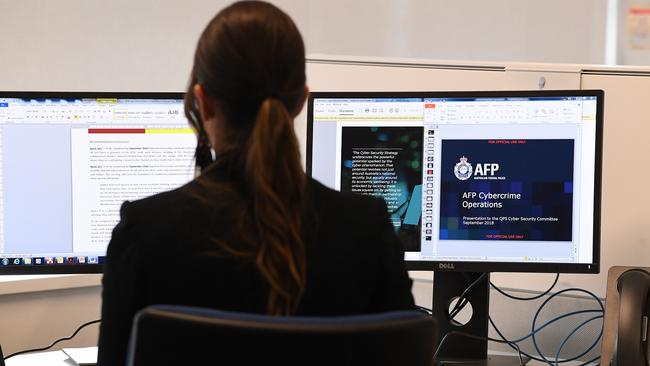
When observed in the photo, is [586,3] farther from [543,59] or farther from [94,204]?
[94,204]

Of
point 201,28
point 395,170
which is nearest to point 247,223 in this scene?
point 395,170

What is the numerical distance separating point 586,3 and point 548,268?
5.43 ft

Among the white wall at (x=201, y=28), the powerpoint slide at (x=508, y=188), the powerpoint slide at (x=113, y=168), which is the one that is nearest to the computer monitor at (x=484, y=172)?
the powerpoint slide at (x=508, y=188)

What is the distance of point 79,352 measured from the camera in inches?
60.7

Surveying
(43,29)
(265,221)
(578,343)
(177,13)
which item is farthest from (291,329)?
(177,13)

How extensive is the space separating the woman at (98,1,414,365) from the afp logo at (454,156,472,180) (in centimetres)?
60

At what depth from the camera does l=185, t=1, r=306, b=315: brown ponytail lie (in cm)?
85

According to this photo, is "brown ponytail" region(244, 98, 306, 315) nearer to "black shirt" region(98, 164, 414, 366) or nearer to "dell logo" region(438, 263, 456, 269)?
"black shirt" region(98, 164, 414, 366)

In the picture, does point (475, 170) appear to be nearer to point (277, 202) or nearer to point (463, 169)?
point (463, 169)

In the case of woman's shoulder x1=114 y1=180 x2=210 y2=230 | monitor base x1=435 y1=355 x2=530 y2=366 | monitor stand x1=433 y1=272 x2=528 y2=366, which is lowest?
monitor base x1=435 y1=355 x2=530 y2=366

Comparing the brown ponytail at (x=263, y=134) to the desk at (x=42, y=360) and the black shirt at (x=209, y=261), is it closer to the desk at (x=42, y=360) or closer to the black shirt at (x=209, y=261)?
the black shirt at (x=209, y=261)

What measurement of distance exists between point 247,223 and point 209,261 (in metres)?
0.05

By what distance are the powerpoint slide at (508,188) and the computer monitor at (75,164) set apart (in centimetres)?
48

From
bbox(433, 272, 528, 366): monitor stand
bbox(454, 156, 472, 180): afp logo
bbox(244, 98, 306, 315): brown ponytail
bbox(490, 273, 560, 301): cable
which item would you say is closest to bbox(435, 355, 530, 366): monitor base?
bbox(433, 272, 528, 366): monitor stand
